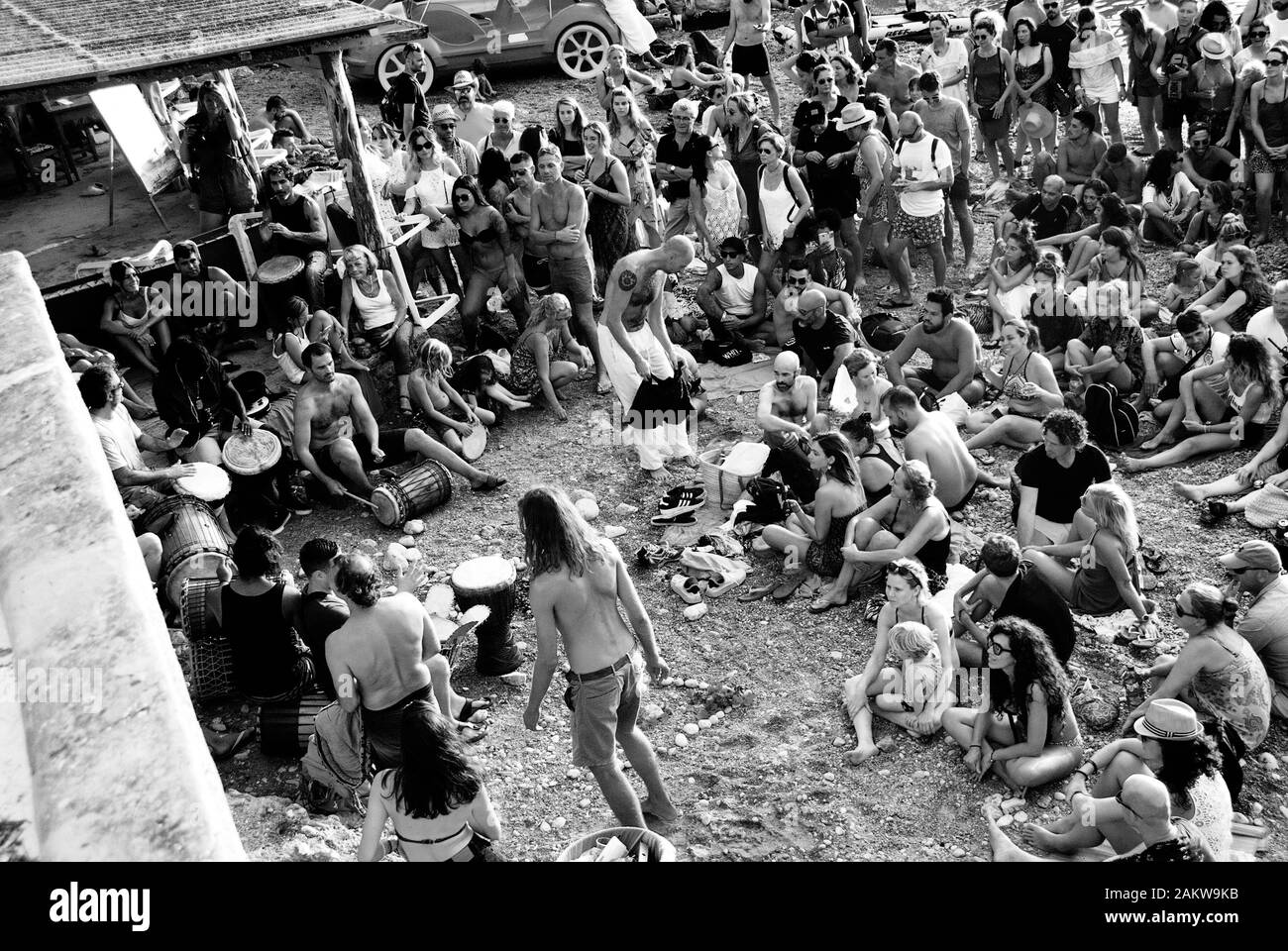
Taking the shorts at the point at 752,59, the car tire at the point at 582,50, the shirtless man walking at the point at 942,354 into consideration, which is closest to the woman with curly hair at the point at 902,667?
the shirtless man walking at the point at 942,354

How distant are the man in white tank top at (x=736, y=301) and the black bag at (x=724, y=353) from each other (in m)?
0.08

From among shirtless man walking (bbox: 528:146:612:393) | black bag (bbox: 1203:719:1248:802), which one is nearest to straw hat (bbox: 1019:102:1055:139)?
shirtless man walking (bbox: 528:146:612:393)

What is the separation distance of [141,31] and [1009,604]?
7.79 m

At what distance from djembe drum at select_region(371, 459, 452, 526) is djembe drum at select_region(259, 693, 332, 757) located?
7.46 feet

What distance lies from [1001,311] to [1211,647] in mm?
4394

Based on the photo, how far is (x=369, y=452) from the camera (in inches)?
348

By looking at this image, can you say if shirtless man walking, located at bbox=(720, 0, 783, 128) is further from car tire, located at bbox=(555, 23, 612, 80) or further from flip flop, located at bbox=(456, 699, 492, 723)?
flip flop, located at bbox=(456, 699, 492, 723)

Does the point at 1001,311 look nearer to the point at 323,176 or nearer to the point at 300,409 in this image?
the point at 300,409

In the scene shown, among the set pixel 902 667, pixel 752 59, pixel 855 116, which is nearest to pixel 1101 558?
pixel 902 667

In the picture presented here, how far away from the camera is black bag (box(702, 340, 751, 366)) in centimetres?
1004

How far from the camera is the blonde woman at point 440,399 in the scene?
9.09 metres

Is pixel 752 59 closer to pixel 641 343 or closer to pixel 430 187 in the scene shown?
pixel 430 187

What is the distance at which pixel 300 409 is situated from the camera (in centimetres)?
852
